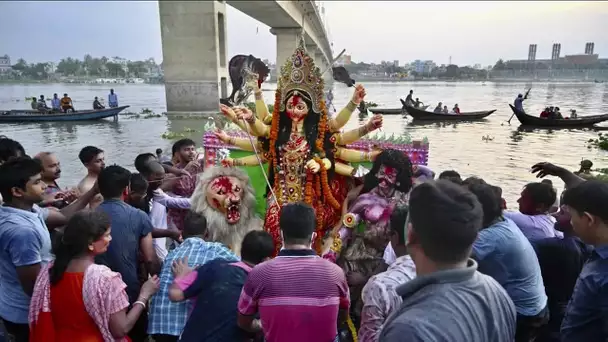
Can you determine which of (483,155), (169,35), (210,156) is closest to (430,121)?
(483,155)

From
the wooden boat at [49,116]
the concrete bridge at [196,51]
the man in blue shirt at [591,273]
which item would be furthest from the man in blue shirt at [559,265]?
the wooden boat at [49,116]

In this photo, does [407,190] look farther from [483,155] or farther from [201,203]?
[483,155]

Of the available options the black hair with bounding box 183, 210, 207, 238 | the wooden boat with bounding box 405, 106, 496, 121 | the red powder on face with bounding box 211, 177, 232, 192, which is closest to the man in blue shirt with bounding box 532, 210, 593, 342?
the black hair with bounding box 183, 210, 207, 238

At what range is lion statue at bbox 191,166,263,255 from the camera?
3713mm

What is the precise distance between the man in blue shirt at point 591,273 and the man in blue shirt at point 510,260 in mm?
384

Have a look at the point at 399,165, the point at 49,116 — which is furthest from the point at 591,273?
the point at 49,116

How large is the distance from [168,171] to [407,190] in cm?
251

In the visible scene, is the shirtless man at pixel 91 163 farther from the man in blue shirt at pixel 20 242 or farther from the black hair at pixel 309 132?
the black hair at pixel 309 132

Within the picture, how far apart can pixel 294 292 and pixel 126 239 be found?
130 centimetres

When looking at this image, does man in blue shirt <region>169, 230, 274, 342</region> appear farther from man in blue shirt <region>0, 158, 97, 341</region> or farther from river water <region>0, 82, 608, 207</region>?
river water <region>0, 82, 608, 207</region>

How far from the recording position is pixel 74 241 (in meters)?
2.14

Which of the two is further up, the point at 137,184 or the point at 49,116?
the point at 137,184

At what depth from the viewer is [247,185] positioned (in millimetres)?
3975

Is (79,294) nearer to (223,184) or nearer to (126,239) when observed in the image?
(126,239)
